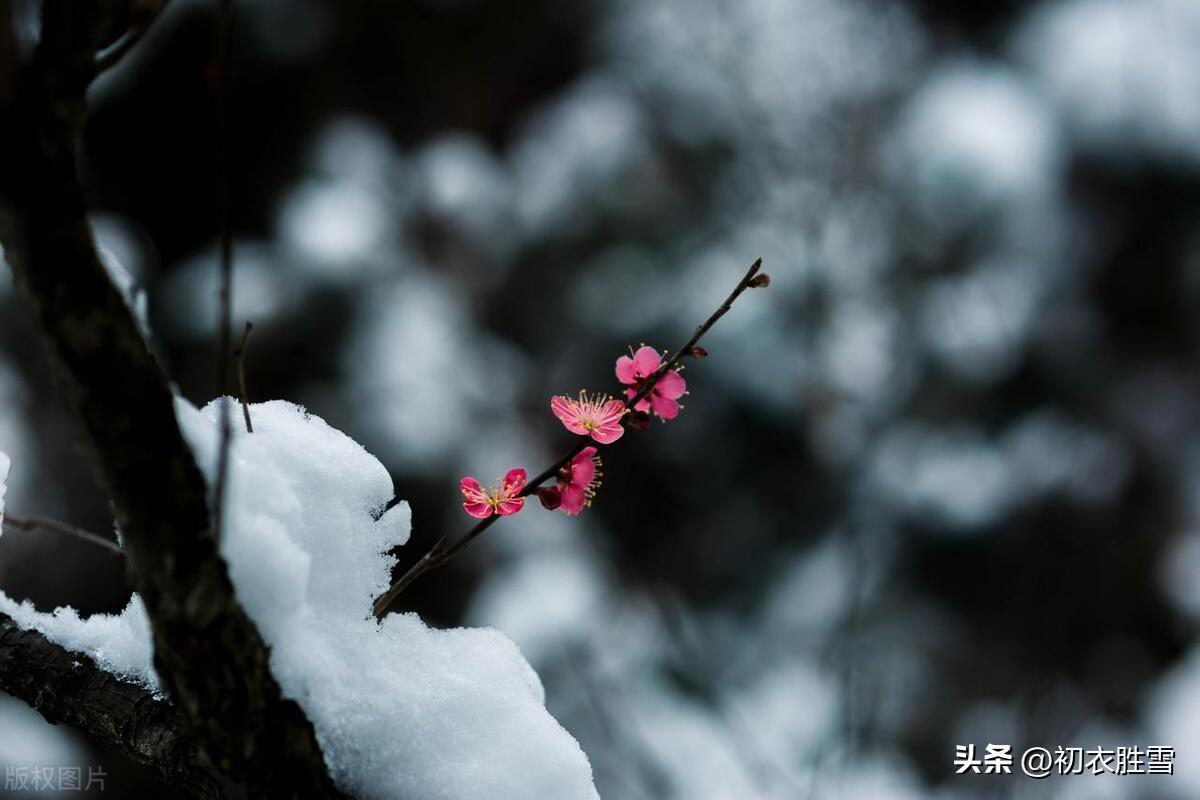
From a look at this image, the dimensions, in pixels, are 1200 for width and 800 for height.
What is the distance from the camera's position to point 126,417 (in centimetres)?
43

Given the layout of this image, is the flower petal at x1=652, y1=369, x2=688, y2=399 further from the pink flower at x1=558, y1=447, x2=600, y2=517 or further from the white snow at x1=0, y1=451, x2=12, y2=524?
the white snow at x1=0, y1=451, x2=12, y2=524

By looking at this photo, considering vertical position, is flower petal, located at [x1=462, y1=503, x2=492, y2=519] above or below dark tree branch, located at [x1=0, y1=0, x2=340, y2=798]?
above

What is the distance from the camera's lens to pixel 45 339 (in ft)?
1.39

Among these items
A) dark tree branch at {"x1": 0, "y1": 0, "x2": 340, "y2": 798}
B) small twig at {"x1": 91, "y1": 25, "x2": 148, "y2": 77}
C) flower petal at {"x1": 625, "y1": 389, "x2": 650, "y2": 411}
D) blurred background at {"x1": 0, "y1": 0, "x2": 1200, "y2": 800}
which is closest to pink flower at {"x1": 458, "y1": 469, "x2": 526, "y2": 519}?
flower petal at {"x1": 625, "y1": 389, "x2": 650, "y2": 411}

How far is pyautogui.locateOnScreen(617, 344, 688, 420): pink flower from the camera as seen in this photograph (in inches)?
28.5

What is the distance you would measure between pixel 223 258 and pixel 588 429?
37 cm

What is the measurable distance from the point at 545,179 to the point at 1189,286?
3436 mm

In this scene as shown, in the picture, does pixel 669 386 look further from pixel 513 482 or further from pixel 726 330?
pixel 726 330

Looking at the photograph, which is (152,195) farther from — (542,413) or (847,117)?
(847,117)

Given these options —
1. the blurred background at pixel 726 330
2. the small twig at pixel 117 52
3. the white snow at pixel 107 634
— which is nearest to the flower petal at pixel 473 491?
the white snow at pixel 107 634

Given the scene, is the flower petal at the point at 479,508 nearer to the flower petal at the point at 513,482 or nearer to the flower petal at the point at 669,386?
the flower petal at the point at 513,482

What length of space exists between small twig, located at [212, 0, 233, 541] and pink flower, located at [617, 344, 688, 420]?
0.34m

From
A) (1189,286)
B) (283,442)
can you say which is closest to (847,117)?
(1189,286)

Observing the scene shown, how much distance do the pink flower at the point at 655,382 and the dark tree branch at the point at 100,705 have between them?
1.24 ft
